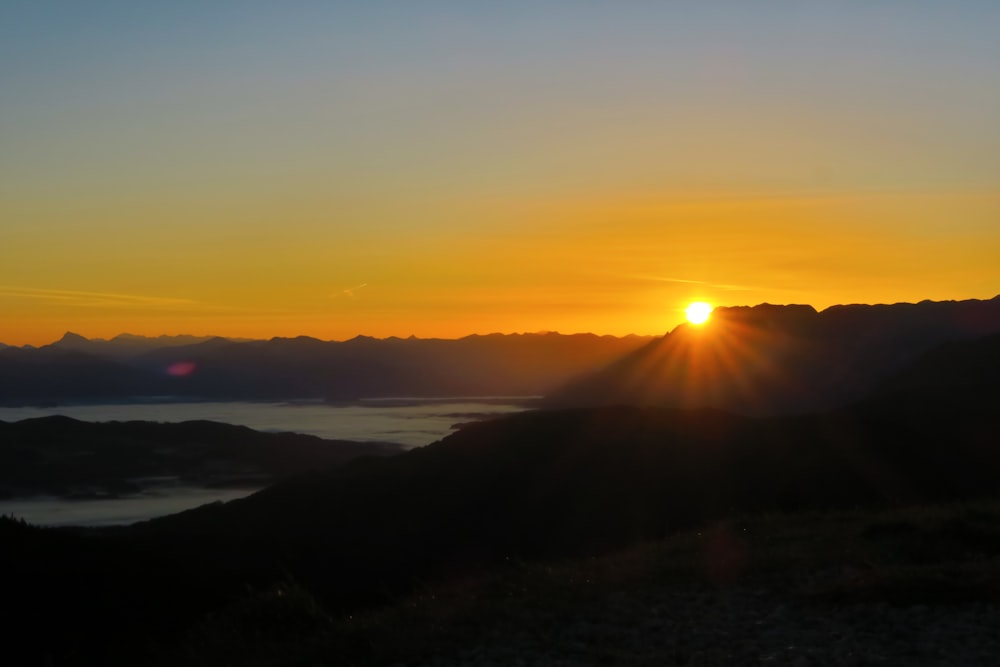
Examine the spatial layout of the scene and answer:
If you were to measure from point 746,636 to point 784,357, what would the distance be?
153 meters

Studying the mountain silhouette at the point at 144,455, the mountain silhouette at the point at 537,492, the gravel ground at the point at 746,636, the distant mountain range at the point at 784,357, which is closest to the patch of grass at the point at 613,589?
the gravel ground at the point at 746,636

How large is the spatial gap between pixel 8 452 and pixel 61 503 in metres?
28.8

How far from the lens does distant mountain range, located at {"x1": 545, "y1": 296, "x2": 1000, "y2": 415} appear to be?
464 feet

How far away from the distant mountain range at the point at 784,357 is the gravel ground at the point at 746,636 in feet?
402

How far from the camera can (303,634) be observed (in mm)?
11336

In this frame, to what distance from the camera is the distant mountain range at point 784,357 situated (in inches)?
5571

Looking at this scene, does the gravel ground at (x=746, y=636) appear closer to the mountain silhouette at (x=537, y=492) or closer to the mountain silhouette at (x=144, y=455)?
the mountain silhouette at (x=537, y=492)

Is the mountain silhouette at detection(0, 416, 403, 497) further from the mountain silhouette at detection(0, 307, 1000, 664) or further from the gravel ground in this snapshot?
the gravel ground

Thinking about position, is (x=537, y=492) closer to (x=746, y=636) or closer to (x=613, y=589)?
(x=613, y=589)

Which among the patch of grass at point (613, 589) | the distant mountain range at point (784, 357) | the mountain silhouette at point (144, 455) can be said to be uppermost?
the distant mountain range at point (784, 357)

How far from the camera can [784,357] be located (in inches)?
6156

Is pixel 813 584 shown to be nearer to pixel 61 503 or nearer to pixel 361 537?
pixel 361 537

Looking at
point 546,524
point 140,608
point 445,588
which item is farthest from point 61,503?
point 445,588

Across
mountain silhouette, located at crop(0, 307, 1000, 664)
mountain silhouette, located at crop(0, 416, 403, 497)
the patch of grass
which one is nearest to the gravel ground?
the patch of grass
